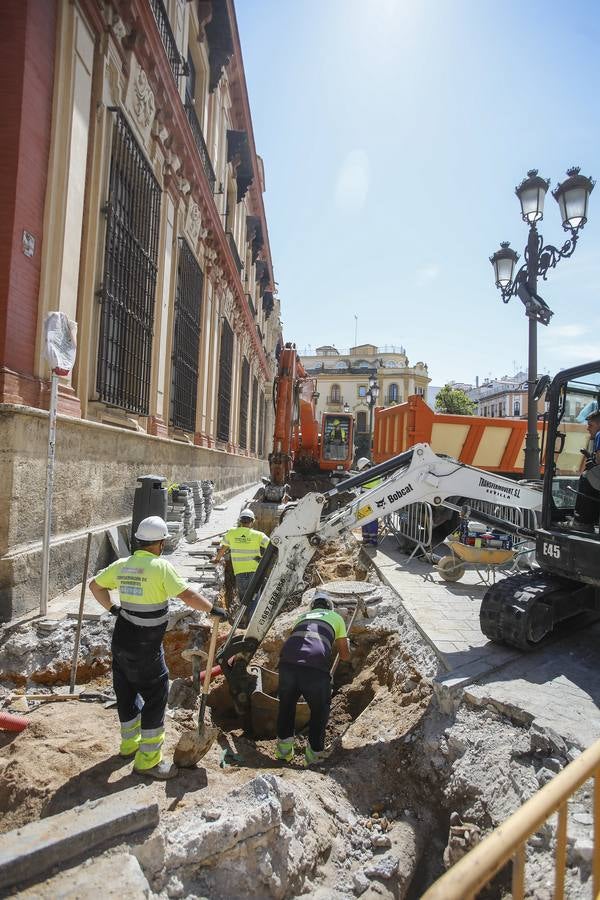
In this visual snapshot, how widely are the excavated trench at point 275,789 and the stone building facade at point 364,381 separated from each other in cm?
4916

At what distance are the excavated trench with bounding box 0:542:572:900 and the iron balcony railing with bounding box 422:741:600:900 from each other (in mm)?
1346

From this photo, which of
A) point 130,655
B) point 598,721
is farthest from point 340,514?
point 598,721

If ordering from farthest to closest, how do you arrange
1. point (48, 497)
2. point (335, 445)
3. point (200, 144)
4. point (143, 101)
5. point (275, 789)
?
1. point (335, 445)
2. point (200, 144)
3. point (143, 101)
4. point (48, 497)
5. point (275, 789)

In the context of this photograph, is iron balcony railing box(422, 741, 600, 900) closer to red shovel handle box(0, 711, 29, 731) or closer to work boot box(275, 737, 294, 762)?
work boot box(275, 737, 294, 762)

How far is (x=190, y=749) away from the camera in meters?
3.38

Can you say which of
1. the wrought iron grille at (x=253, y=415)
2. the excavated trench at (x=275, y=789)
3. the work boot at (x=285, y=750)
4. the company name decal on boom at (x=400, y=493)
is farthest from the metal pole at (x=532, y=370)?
the wrought iron grille at (x=253, y=415)

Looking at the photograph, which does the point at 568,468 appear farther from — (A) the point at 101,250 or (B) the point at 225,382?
(B) the point at 225,382

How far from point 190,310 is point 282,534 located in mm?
8264

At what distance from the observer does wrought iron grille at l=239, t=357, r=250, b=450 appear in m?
21.1

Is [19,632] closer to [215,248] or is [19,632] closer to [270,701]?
[270,701]

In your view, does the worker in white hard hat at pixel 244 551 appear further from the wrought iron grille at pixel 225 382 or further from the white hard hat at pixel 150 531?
the wrought iron grille at pixel 225 382

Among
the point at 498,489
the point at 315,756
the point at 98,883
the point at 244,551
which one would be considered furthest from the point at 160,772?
the point at 498,489

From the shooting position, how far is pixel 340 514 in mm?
4422

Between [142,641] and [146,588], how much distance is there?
1.11 ft
